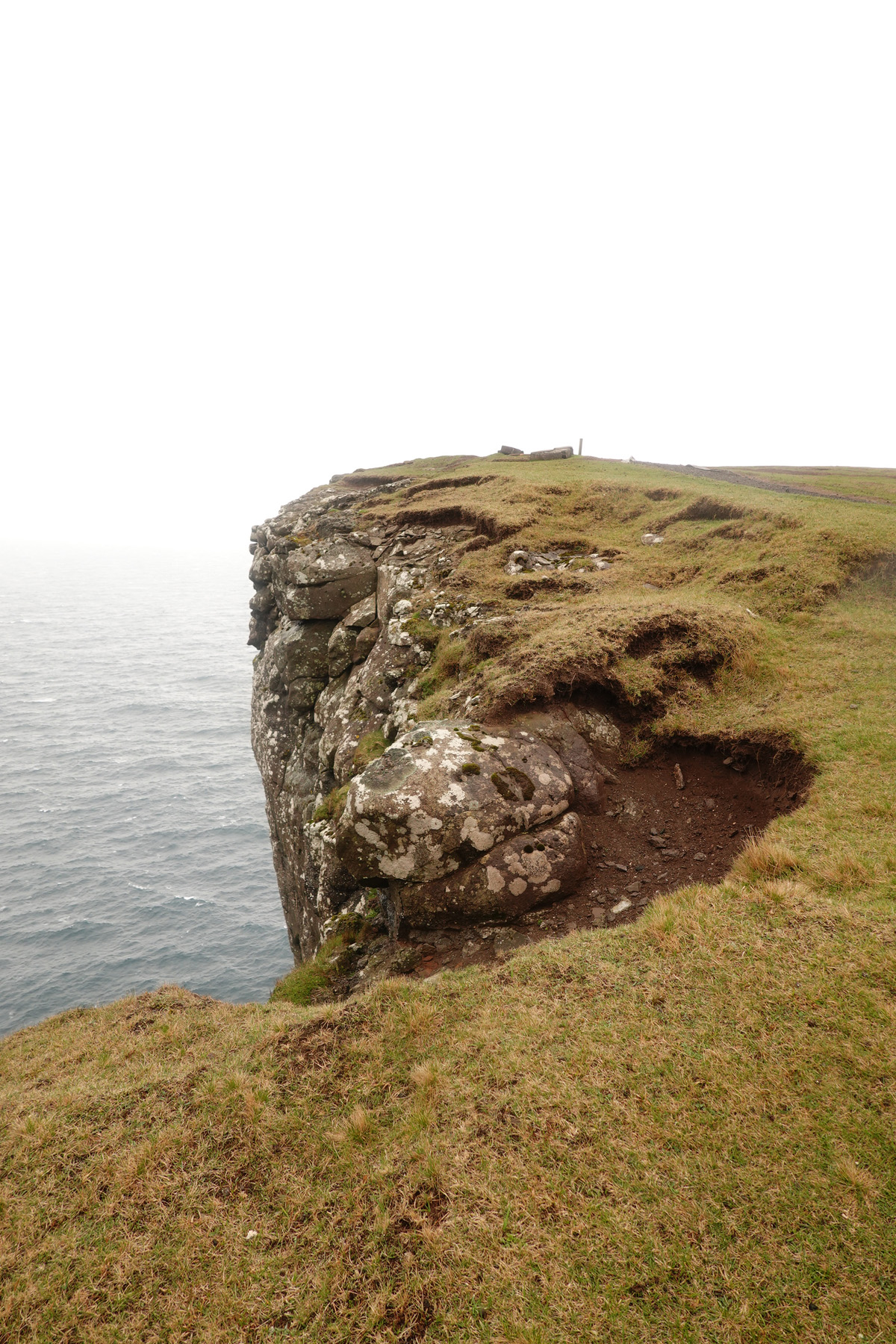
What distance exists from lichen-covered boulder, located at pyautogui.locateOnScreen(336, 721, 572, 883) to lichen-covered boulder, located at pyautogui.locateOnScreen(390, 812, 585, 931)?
241 millimetres

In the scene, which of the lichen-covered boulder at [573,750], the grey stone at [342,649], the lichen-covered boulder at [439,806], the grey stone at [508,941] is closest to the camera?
the grey stone at [508,941]

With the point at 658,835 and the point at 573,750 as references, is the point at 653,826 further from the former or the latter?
the point at 573,750

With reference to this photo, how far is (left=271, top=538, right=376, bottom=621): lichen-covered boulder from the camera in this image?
89.3ft

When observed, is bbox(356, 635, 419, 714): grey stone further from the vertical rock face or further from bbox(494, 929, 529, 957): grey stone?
bbox(494, 929, 529, 957): grey stone

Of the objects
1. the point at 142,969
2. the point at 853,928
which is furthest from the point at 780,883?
the point at 142,969

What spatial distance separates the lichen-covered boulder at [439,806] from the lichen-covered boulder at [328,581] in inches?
614

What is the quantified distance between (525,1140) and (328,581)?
23509mm

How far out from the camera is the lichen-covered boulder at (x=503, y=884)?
11.5 meters

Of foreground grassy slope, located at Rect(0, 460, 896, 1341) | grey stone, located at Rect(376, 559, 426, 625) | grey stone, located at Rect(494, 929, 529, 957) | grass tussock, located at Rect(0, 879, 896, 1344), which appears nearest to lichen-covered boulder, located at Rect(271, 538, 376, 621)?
grey stone, located at Rect(376, 559, 426, 625)

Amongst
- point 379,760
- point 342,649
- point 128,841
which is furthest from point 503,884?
point 128,841

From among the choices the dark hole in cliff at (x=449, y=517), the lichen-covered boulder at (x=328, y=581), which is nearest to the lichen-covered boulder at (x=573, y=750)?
the dark hole in cliff at (x=449, y=517)

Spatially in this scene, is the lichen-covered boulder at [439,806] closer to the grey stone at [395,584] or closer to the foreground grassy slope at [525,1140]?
the foreground grassy slope at [525,1140]

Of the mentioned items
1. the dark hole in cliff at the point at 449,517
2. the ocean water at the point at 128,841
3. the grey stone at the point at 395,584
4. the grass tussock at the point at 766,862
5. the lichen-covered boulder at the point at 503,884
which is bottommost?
the ocean water at the point at 128,841

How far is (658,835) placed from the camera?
1258 cm
